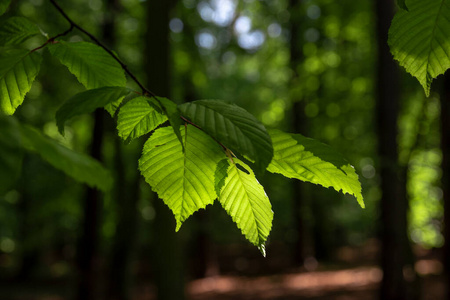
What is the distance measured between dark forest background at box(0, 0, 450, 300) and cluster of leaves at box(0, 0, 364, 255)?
825mm

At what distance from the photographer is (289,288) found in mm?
12617

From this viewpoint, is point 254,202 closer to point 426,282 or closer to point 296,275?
point 426,282

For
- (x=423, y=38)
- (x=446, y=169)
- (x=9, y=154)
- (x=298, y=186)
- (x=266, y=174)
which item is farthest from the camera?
(x=298, y=186)

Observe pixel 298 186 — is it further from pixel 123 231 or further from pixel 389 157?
pixel 389 157

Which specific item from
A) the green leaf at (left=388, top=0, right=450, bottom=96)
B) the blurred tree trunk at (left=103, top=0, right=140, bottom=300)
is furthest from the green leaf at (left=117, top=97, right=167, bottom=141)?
the blurred tree trunk at (left=103, top=0, right=140, bottom=300)

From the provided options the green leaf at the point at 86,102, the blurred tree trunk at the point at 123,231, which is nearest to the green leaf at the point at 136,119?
the green leaf at the point at 86,102

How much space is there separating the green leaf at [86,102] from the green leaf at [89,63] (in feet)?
1.08

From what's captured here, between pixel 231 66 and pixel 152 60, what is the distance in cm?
1141

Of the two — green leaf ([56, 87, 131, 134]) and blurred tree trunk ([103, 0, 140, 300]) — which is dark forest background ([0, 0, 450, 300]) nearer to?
blurred tree trunk ([103, 0, 140, 300])

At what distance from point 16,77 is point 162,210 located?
15.4 feet

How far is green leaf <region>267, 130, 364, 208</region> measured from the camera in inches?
33.4

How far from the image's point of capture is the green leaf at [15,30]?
1.07m

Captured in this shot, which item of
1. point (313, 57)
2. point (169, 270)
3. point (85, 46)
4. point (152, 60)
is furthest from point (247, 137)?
point (313, 57)

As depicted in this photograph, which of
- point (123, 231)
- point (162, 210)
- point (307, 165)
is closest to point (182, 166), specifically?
point (307, 165)
